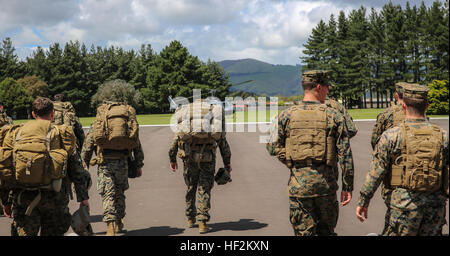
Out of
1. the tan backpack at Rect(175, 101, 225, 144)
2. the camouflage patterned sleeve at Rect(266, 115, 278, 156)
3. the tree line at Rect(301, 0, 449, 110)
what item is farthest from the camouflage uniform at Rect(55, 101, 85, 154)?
the tree line at Rect(301, 0, 449, 110)

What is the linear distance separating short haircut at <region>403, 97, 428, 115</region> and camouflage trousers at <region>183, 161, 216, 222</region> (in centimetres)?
317

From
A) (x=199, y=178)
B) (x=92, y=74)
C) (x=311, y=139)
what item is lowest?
(x=199, y=178)

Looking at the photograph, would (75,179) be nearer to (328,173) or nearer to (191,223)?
(191,223)

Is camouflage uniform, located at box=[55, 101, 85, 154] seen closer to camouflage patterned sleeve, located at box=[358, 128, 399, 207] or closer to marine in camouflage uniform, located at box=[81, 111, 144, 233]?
marine in camouflage uniform, located at box=[81, 111, 144, 233]

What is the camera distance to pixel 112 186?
598 cm

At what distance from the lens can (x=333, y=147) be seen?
4.27 metres

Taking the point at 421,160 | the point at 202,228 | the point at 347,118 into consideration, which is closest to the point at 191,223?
the point at 202,228

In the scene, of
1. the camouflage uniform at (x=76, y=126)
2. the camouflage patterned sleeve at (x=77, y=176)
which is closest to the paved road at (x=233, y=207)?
the camouflage uniform at (x=76, y=126)

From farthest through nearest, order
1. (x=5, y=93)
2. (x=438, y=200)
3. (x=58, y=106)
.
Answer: (x=5, y=93)
(x=58, y=106)
(x=438, y=200)

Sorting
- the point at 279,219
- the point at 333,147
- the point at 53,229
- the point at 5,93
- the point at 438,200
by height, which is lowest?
the point at 279,219

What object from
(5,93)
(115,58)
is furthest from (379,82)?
(5,93)

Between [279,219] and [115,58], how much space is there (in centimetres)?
8811

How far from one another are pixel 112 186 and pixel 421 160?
4067 millimetres
